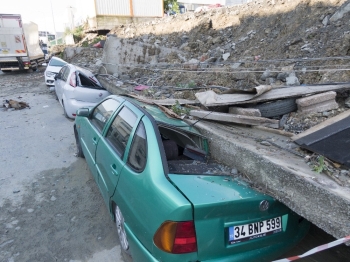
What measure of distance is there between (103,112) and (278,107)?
2.51m

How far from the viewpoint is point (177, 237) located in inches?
70.1

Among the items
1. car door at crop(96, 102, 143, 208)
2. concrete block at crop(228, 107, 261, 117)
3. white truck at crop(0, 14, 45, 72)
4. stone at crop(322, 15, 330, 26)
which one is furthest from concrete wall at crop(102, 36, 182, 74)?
white truck at crop(0, 14, 45, 72)

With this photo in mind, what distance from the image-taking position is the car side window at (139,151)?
2.25m

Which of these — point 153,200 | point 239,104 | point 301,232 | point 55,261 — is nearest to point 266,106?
point 239,104

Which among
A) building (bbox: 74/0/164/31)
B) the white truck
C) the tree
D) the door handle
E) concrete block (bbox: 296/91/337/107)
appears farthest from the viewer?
the tree

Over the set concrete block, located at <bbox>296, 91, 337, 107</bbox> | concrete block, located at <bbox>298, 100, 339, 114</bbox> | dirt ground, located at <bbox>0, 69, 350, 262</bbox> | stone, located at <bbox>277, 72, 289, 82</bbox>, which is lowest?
dirt ground, located at <bbox>0, 69, 350, 262</bbox>

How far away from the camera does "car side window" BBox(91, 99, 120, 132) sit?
344 centimetres

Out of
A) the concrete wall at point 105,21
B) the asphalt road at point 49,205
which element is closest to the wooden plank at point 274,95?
the asphalt road at point 49,205

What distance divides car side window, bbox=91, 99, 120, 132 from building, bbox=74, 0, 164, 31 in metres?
20.2

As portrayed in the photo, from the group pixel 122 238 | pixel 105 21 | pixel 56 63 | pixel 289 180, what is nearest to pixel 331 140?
pixel 289 180

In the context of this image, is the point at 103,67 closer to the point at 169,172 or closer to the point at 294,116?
the point at 294,116

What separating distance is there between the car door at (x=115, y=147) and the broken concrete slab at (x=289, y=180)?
3.38 feet

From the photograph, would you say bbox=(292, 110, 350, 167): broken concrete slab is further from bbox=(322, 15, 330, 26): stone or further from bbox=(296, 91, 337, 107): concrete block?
bbox=(322, 15, 330, 26): stone

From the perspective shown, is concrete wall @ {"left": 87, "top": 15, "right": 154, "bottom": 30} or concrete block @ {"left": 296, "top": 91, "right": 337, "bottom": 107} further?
concrete wall @ {"left": 87, "top": 15, "right": 154, "bottom": 30}
